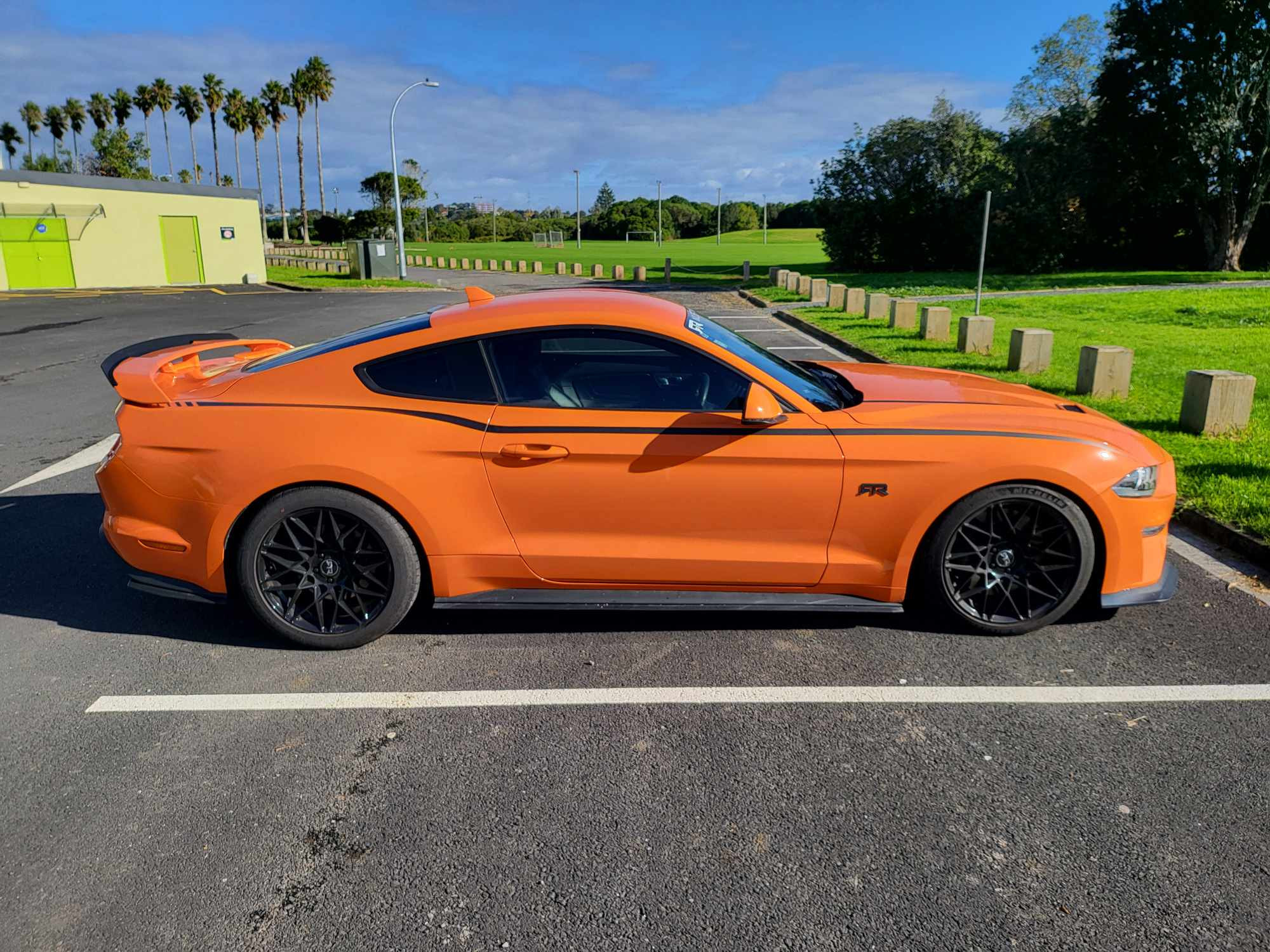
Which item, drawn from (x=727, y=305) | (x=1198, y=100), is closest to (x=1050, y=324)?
(x=727, y=305)

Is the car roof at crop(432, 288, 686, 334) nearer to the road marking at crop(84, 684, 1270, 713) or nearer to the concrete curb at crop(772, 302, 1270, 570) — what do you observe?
the road marking at crop(84, 684, 1270, 713)

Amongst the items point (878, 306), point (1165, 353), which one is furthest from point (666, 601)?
point (878, 306)

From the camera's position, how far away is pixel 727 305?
24797 millimetres

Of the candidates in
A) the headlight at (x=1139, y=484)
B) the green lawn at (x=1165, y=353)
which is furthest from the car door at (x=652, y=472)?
the green lawn at (x=1165, y=353)

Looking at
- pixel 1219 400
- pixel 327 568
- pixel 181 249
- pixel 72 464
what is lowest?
pixel 72 464

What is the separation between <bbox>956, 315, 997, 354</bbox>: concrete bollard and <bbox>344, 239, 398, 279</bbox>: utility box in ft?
90.0

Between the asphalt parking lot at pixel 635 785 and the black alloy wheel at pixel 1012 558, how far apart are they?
0.15 meters

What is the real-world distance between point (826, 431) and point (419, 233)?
108819 mm

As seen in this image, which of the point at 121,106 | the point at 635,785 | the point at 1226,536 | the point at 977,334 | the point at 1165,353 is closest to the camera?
the point at 635,785

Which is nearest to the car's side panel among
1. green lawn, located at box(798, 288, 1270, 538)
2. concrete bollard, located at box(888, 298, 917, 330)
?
green lawn, located at box(798, 288, 1270, 538)

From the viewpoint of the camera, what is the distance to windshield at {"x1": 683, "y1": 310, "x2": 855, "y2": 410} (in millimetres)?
4066

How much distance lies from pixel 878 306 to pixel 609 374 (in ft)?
51.2

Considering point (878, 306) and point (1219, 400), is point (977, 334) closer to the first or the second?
point (1219, 400)

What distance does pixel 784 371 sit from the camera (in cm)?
430
